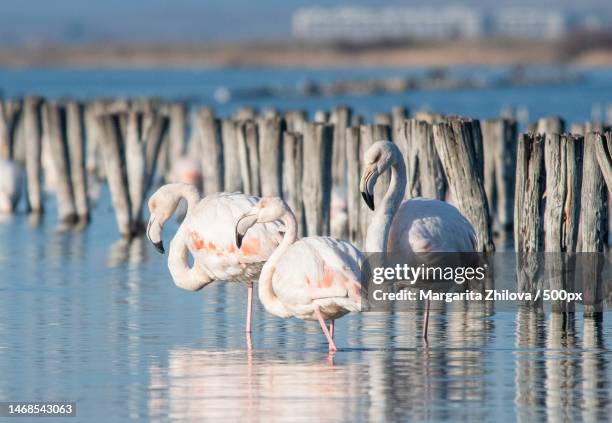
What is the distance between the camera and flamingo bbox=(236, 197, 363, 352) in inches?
421

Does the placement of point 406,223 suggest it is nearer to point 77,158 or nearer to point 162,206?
point 162,206

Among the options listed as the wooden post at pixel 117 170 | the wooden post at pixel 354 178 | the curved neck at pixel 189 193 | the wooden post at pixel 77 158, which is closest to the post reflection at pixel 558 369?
the curved neck at pixel 189 193

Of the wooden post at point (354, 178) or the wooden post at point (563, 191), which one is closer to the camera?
the wooden post at point (563, 191)

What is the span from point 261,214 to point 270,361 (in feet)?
3.69

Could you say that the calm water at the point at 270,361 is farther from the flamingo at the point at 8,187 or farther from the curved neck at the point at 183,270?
the flamingo at the point at 8,187

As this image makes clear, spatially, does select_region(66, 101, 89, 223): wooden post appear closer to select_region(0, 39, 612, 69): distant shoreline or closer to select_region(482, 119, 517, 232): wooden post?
select_region(482, 119, 517, 232): wooden post

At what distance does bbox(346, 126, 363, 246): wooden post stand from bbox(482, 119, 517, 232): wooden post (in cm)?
184

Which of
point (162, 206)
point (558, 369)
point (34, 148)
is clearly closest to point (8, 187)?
point (34, 148)

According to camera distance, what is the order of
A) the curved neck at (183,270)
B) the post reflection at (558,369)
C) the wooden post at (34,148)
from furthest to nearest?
the wooden post at (34,148)
the curved neck at (183,270)
the post reflection at (558,369)

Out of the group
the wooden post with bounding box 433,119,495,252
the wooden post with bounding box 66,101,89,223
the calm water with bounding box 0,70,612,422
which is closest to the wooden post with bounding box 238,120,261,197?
the calm water with bounding box 0,70,612,422

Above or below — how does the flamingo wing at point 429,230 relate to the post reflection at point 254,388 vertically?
above

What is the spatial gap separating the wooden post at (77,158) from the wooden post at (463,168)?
27.2 feet

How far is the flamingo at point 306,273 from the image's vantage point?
1070 cm

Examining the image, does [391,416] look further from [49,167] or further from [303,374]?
[49,167]
